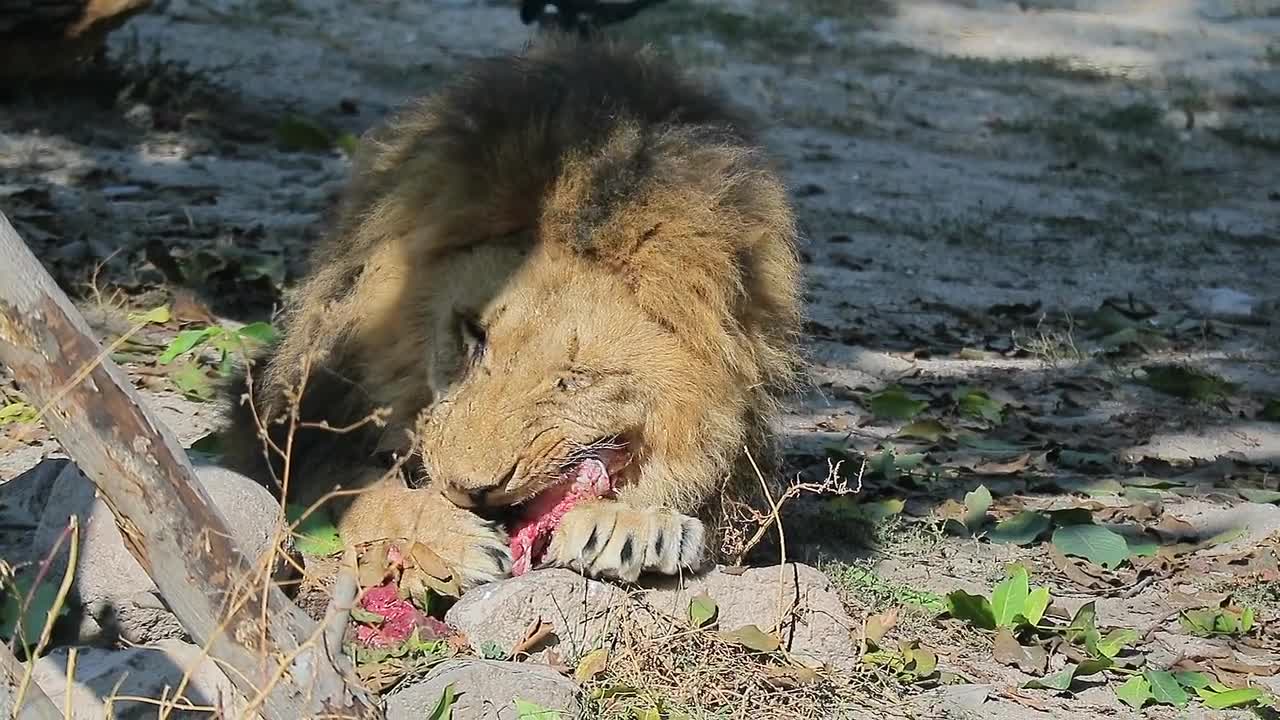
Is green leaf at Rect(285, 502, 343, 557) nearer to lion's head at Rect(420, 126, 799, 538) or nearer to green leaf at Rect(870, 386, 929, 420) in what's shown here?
lion's head at Rect(420, 126, 799, 538)

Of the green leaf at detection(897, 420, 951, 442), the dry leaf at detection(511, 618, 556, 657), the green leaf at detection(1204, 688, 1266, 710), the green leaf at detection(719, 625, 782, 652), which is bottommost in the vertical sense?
the green leaf at detection(897, 420, 951, 442)

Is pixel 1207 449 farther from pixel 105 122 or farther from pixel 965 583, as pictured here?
pixel 105 122

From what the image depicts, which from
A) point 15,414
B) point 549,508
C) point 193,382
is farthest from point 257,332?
point 549,508

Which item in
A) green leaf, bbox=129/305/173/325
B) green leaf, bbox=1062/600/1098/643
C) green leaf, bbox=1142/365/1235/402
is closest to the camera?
green leaf, bbox=1062/600/1098/643

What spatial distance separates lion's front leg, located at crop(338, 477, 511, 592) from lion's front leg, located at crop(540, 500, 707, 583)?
0.42 ft

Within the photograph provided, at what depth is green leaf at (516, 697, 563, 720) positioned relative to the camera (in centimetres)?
329

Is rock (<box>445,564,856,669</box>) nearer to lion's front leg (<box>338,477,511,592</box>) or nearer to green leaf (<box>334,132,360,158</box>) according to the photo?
lion's front leg (<box>338,477,511,592</box>)

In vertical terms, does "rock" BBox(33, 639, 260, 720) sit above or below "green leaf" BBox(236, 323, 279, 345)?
above

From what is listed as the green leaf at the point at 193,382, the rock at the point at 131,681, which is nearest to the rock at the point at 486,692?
the rock at the point at 131,681

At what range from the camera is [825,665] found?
12.5 ft

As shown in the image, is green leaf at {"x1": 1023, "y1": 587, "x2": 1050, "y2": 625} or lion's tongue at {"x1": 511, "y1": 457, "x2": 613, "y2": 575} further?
green leaf at {"x1": 1023, "y1": 587, "x2": 1050, "y2": 625}

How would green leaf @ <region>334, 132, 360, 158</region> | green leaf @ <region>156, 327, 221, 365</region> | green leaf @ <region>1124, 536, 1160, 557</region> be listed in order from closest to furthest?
green leaf @ <region>1124, 536, 1160, 557</region> → green leaf @ <region>156, 327, 221, 365</region> → green leaf @ <region>334, 132, 360, 158</region>

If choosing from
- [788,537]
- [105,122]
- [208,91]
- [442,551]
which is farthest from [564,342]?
[208,91]

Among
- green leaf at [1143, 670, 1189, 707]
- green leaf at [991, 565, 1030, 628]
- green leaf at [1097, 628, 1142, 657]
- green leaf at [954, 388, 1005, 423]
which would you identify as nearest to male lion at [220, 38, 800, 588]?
green leaf at [991, 565, 1030, 628]
